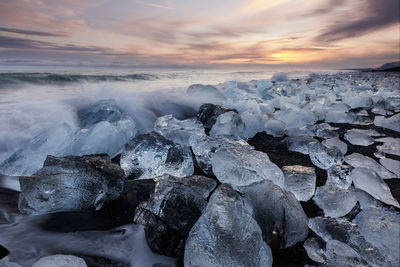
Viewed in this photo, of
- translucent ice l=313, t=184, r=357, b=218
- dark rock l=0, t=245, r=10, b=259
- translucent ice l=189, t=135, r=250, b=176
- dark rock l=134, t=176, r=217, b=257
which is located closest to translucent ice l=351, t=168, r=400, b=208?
translucent ice l=313, t=184, r=357, b=218

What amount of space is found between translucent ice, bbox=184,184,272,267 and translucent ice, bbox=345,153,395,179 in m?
1.30

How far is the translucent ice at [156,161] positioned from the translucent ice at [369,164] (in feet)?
4.35

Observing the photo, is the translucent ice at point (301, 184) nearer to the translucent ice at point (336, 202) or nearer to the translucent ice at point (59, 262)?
the translucent ice at point (336, 202)

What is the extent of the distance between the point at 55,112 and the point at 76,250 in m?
2.33

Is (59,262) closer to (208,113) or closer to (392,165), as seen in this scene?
(392,165)

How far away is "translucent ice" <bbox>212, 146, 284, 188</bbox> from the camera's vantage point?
1253mm

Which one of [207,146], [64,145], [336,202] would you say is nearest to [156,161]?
[207,146]

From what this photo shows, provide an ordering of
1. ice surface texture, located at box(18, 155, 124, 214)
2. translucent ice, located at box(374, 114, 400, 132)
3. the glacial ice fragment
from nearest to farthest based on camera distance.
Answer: the glacial ice fragment < ice surface texture, located at box(18, 155, 124, 214) < translucent ice, located at box(374, 114, 400, 132)

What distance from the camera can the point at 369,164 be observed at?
5.62 ft

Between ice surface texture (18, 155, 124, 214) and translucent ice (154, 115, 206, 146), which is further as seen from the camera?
translucent ice (154, 115, 206, 146)

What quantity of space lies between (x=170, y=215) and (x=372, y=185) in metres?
1.29

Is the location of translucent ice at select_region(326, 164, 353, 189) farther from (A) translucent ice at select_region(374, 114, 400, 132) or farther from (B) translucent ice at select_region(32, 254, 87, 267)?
(A) translucent ice at select_region(374, 114, 400, 132)

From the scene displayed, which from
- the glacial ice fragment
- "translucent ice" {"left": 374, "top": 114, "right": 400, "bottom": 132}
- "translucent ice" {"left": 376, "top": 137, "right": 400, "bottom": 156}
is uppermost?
"translucent ice" {"left": 374, "top": 114, "right": 400, "bottom": 132}

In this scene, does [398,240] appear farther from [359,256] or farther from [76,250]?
[76,250]
